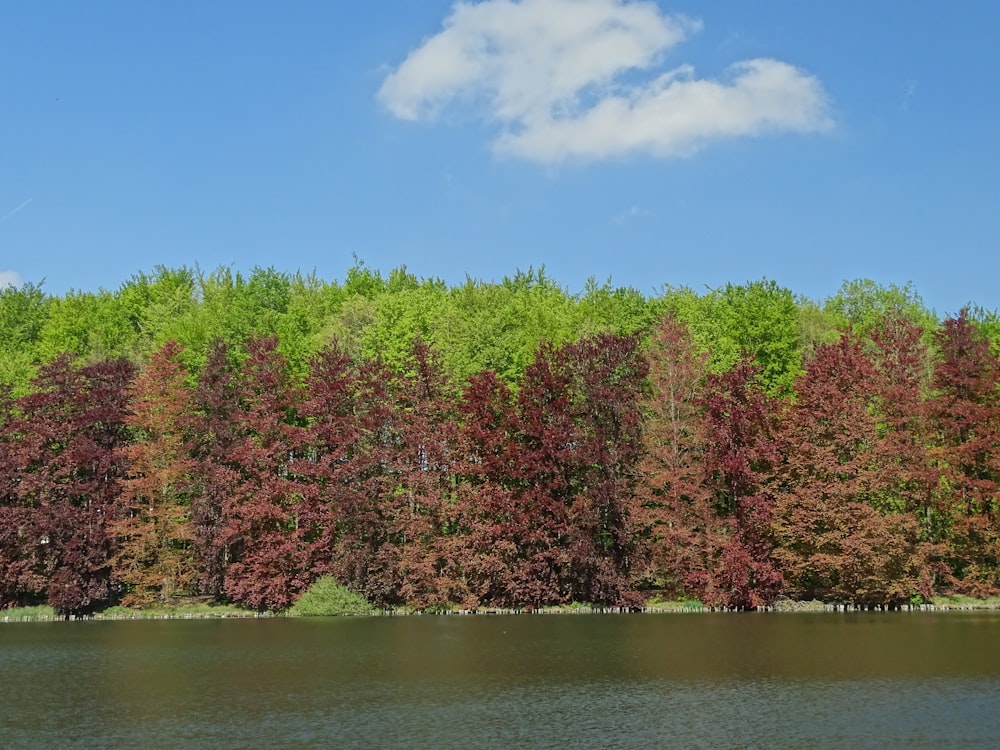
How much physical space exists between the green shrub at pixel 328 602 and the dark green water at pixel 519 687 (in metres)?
10.9

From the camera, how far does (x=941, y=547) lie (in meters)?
51.0

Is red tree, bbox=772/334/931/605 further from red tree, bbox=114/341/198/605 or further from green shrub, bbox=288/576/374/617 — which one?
red tree, bbox=114/341/198/605

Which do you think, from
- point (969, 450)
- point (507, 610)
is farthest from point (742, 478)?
point (507, 610)

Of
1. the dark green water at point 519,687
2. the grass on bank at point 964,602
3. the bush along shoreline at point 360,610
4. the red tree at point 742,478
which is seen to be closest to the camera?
the dark green water at point 519,687

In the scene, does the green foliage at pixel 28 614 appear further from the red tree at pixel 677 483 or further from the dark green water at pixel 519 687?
the red tree at pixel 677 483

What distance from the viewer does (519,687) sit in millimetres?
27500

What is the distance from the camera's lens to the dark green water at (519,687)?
850 inches

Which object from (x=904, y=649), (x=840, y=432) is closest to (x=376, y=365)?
(x=840, y=432)

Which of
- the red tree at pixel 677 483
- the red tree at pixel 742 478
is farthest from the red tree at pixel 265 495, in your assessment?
the red tree at pixel 742 478

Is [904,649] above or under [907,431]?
under

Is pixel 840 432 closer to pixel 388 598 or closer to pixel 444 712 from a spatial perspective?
pixel 388 598

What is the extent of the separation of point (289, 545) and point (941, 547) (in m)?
34.3

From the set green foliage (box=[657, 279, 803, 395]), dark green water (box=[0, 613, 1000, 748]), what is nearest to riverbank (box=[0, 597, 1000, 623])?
dark green water (box=[0, 613, 1000, 748])

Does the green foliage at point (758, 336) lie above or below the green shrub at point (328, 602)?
above
